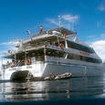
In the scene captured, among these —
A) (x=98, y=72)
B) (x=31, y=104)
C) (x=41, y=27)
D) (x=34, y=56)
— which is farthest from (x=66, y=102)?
(x=98, y=72)

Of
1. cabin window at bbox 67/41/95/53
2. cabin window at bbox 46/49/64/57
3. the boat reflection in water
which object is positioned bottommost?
the boat reflection in water

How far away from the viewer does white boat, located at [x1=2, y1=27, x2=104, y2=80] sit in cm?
2061

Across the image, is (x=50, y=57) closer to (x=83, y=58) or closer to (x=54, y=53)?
(x=54, y=53)

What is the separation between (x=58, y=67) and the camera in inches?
857

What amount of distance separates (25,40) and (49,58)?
22.9ft

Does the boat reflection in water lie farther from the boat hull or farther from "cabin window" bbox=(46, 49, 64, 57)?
"cabin window" bbox=(46, 49, 64, 57)

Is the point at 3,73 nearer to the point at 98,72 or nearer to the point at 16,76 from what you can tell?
the point at 16,76

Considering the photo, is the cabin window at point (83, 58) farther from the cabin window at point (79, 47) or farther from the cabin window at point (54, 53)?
the cabin window at point (54, 53)

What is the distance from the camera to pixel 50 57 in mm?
20906

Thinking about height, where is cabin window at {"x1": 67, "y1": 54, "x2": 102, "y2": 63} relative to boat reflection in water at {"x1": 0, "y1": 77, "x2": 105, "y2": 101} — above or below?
above

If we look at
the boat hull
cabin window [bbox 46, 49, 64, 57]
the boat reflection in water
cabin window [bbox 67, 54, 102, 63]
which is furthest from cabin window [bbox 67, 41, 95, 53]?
the boat reflection in water

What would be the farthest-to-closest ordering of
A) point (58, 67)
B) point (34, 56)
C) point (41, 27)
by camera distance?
point (41, 27) < point (34, 56) < point (58, 67)

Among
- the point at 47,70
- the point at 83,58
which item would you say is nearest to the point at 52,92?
the point at 47,70

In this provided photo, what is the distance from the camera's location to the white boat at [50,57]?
20.6m
